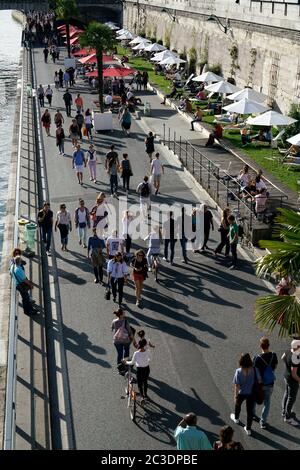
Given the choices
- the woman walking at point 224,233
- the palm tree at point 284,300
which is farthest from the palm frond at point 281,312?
the woman walking at point 224,233

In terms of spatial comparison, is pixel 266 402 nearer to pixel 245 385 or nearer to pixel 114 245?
pixel 245 385

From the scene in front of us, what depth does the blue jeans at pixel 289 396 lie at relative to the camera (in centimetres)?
1004

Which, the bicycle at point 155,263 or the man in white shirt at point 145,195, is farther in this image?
the man in white shirt at point 145,195

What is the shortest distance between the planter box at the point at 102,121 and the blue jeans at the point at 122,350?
2053 cm

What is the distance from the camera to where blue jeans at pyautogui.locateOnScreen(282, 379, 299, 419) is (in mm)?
10039

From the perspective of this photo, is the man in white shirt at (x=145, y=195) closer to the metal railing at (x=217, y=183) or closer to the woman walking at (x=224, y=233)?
the metal railing at (x=217, y=183)

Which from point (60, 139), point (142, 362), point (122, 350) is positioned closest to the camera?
point (142, 362)

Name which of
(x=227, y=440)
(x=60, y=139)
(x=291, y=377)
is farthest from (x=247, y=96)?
(x=227, y=440)

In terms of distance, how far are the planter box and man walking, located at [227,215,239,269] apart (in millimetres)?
15998

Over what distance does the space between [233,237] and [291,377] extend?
20.4ft

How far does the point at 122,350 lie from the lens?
11523mm

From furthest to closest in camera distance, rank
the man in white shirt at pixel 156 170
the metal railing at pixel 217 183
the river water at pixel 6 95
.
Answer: the river water at pixel 6 95 → the man in white shirt at pixel 156 170 → the metal railing at pixel 217 183

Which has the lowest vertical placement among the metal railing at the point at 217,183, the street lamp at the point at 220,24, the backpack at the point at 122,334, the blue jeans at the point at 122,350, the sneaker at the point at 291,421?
the sneaker at the point at 291,421

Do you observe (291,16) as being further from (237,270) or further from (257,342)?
(257,342)
